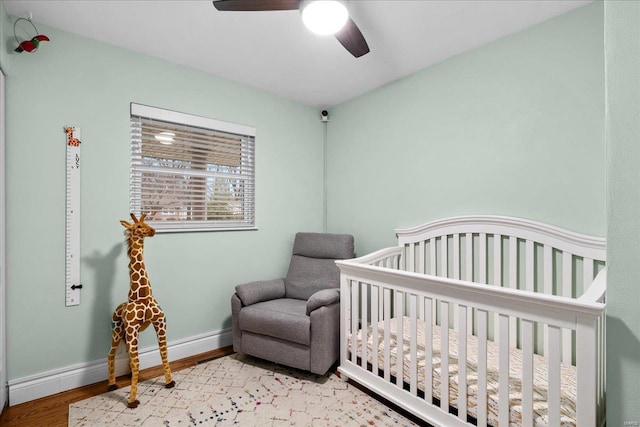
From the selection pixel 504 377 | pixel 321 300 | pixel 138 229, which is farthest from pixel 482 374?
pixel 138 229

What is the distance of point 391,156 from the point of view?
2.88 meters

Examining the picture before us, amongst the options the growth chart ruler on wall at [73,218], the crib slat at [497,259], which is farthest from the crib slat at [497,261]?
the growth chart ruler on wall at [73,218]

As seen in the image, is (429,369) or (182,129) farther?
(182,129)

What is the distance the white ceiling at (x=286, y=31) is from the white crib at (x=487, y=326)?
1.31 meters

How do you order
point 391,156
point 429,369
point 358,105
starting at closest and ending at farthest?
point 429,369, point 391,156, point 358,105

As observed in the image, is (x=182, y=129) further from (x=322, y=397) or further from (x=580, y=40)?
(x=580, y=40)

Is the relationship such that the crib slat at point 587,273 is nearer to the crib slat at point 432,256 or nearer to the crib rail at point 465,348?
the crib rail at point 465,348

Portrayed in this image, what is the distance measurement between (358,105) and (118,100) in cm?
216

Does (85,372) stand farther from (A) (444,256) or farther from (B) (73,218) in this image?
(A) (444,256)

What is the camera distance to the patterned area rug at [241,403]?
175cm

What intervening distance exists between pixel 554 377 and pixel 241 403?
5.56 ft

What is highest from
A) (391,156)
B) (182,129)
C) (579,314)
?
(182,129)

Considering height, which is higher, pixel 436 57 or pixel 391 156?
pixel 436 57

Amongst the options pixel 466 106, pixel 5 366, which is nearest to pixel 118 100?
pixel 5 366
